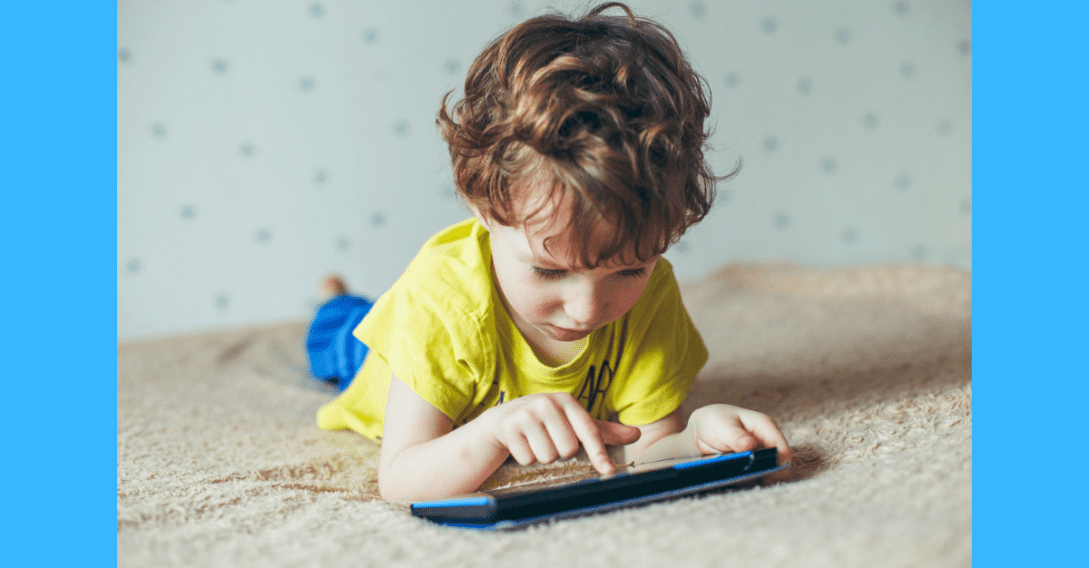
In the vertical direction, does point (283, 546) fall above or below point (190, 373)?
above

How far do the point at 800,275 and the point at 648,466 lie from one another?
131cm

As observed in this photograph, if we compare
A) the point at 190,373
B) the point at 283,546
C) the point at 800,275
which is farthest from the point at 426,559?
the point at 800,275

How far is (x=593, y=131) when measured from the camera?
0.51 metres

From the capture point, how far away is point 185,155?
67.4 inches

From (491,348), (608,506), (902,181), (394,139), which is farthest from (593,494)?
(902,181)

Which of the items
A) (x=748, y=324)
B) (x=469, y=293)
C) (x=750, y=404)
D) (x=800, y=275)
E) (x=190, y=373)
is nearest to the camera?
(x=469, y=293)

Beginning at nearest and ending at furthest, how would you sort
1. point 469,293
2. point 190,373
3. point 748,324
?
1. point 469,293
2. point 190,373
3. point 748,324

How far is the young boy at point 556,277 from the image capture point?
0.50m

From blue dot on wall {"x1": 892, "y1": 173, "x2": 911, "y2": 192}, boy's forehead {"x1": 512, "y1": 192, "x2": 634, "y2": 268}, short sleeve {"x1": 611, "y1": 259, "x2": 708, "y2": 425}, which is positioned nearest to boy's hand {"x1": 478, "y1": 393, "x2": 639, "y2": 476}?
boy's forehead {"x1": 512, "y1": 192, "x2": 634, "y2": 268}

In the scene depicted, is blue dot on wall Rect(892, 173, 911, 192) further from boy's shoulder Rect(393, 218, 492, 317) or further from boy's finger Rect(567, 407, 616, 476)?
boy's finger Rect(567, 407, 616, 476)

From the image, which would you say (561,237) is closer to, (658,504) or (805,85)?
(658,504)

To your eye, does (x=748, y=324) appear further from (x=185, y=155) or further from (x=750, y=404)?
(x=185, y=155)

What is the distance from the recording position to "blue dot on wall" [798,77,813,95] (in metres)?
1.83

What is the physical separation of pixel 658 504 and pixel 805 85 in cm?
166
